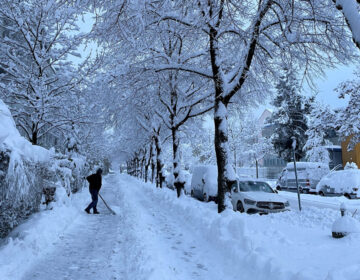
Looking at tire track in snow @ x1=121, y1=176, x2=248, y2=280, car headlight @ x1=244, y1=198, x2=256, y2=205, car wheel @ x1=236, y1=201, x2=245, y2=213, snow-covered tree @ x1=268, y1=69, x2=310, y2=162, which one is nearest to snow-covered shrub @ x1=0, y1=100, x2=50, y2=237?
tire track in snow @ x1=121, y1=176, x2=248, y2=280

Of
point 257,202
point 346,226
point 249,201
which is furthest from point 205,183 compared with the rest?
point 346,226

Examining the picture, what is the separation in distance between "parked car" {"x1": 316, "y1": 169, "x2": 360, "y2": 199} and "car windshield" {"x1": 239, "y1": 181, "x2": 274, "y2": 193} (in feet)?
24.4

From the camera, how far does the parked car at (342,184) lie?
16.7m

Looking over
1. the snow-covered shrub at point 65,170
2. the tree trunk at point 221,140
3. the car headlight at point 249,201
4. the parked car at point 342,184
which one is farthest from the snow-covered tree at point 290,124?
the tree trunk at point 221,140

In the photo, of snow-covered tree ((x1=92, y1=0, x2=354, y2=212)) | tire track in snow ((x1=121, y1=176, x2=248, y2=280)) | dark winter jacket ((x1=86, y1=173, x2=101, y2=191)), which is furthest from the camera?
dark winter jacket ((x1=86, y1=173, x2=101, y2=191))

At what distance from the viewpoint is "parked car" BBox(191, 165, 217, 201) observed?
15.3 meters

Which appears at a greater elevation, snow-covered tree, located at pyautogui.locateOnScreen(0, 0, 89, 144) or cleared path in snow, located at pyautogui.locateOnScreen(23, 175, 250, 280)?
snow-covered tree, located at pyautogui.locateOnScreen(0, 0, 89, 144)

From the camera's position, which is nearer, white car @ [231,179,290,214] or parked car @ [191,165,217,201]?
white car @ [231,179,290,214]

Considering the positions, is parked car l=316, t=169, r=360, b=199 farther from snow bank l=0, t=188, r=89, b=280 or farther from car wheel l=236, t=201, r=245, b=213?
snow bank l=0, t=188, r=89, b=280

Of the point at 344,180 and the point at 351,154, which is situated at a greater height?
the point at 351,154

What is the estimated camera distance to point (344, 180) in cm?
1741

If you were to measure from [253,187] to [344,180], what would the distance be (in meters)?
8.37

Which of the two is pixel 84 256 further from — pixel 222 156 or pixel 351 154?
pixel 351 154

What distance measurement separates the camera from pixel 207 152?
58906 mm
